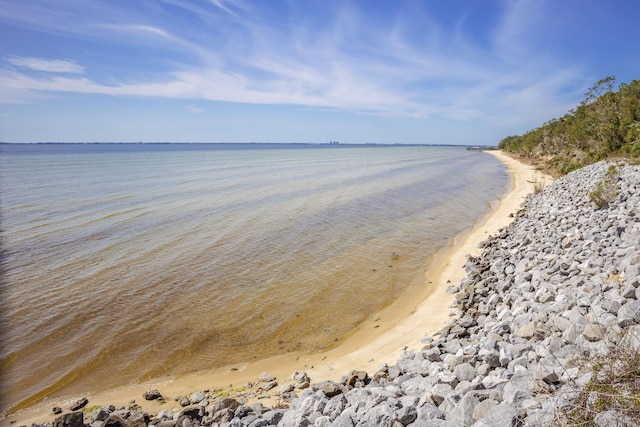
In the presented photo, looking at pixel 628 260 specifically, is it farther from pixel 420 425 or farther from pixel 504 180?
pixel 504 180

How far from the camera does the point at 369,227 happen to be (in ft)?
67.7

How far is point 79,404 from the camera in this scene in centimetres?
738

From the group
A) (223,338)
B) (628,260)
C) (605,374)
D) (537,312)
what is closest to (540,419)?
(605,374)

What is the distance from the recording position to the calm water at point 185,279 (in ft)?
30.0

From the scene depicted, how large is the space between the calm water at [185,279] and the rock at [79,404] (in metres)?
0.61

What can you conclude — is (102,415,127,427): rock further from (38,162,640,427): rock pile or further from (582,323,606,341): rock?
Answer: (582,323,606,341): rock

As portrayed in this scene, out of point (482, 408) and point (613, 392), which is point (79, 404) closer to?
point (482, 408)

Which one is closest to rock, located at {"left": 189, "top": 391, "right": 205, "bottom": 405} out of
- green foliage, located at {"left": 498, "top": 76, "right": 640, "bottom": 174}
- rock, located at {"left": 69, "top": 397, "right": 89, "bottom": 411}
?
rock, located at {"left": 69, "top": 397, "right": 89, "bottom": 411}

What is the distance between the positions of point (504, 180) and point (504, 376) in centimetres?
4107

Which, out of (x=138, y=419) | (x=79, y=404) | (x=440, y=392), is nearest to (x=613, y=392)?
(x=440, y=392)

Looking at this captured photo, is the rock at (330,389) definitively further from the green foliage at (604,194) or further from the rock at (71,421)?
the green foliage at (604,194)

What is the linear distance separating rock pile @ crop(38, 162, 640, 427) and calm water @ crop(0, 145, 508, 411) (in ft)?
8.52

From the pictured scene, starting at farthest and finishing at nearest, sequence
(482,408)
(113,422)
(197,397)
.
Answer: (197,397)
(113,422)
(482,408)

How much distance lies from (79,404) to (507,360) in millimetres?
8059
